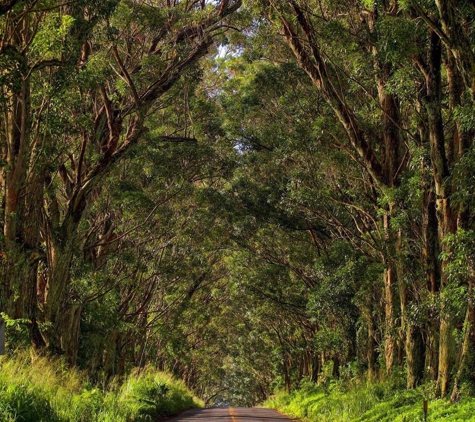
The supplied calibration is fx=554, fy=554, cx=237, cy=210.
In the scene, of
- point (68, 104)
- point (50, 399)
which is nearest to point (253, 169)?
point (68, 104)

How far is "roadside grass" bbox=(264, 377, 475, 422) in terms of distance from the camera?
29.5 feet

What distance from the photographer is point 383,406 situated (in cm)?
1159

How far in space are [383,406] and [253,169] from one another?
38.9 feet

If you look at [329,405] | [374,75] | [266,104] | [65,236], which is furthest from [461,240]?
[266,104]

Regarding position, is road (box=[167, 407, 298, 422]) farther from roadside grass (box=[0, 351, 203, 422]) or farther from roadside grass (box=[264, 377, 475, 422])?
roadside grass (box=[0, 351, 203, 422])

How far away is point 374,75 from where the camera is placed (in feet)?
45.1

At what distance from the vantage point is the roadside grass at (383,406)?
898cm

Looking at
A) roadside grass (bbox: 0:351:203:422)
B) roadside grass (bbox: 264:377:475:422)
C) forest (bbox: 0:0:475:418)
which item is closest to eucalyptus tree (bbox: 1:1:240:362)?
forest (bbox: 0:0:475:418)

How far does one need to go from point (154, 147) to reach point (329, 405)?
10.1m

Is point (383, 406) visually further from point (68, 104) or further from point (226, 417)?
point (226, 417)

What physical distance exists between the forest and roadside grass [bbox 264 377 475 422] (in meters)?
0.54

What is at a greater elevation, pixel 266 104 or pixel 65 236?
pixel 266 104

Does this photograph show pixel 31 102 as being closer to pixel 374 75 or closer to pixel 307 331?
pixel 374 75

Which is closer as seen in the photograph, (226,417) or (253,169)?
(226,417)
